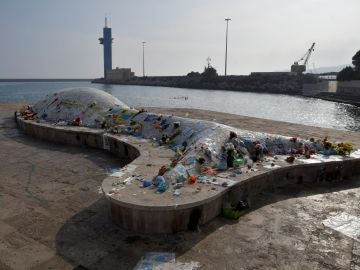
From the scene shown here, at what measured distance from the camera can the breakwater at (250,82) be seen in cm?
9586

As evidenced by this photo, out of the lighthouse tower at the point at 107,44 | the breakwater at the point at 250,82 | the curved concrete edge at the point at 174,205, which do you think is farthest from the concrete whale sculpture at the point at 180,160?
the lighthouse tower at the point at 107,44

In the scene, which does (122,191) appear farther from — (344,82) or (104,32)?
(104,32)

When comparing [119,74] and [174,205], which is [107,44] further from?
[174,205]

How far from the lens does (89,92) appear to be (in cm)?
1767

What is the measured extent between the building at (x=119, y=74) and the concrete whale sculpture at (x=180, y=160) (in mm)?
141386

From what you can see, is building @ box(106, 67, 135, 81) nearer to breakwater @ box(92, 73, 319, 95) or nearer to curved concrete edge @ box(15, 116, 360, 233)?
breakwater @ box(92, 73, 319, 95)

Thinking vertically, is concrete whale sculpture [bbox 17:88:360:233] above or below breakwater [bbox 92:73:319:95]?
below

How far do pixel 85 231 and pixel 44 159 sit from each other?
616cm

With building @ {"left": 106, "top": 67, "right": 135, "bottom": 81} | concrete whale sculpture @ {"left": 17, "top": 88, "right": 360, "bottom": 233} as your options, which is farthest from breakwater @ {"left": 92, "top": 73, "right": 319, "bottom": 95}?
concrete whale sculpture @ {"left": 17, "top": 88, "right": 360, "bottom": 233}

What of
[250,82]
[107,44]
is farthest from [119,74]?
[250,82]

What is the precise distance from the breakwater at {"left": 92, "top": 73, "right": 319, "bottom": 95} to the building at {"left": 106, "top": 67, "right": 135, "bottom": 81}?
16.6m

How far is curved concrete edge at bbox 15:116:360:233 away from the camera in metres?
6.67

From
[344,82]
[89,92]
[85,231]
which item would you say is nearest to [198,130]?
[85,231]

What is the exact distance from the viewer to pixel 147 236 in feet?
22.0
